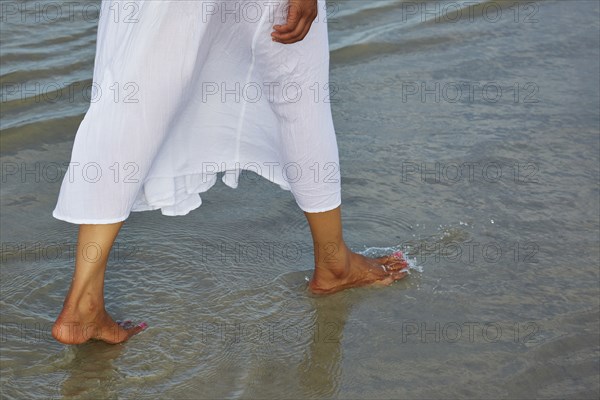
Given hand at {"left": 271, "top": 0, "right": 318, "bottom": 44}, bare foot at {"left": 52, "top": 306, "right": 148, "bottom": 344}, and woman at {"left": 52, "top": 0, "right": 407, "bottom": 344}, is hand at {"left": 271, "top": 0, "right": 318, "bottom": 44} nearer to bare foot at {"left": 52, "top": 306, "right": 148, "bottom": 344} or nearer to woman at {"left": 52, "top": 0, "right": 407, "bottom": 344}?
woman at {"left": 52, "top": 0, "right": 407, "bottom": 344}

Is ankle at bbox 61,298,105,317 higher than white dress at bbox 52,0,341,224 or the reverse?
the reverse

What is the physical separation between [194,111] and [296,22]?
440mm

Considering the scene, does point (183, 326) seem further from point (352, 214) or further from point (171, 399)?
point (352, 214)

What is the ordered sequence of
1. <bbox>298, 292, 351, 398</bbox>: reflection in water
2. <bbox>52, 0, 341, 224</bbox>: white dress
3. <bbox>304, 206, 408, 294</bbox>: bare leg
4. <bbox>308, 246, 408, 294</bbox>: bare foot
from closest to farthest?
<bbox>52, 0, 341, 224</bbox>: white dress < <bbox>298, 292, 351, 398</bbox>: reflection in water < <bbox>304, 206, 408, 294</bbox>: bare leg < <bbox>308, 246, 408, 294</bbox>: bare foot

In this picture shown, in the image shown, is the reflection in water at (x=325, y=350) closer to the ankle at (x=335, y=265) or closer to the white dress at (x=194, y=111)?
the ankle at (x=335, y=265)

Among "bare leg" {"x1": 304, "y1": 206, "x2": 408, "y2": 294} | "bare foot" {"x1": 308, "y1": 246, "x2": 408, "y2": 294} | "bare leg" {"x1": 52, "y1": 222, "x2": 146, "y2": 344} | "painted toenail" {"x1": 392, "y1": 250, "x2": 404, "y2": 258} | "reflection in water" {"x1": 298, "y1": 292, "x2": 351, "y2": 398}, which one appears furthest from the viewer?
"painted toenail" {"x1": 392, "y1": 250, "x2": 404, "y2": 258}

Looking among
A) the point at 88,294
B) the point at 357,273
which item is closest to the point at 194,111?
the point at 88,294

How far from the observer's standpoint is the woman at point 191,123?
228cm

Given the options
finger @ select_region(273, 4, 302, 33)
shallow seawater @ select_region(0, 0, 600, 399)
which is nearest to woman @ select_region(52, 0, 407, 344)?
finger @ select_region(273, 4, 302, 33)

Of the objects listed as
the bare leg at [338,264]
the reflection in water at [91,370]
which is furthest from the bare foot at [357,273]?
the reflection in water at [91,370]

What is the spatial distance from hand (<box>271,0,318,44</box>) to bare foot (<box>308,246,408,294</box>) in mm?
779

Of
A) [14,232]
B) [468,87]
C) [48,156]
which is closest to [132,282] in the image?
[14,232]

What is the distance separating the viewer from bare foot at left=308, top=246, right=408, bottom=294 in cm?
287

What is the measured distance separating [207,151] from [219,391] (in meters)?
0.67
